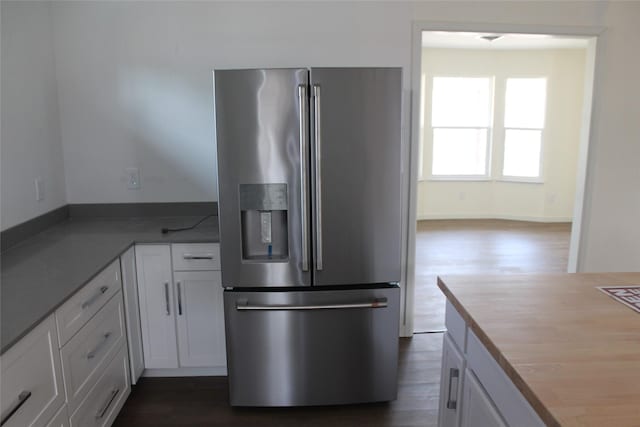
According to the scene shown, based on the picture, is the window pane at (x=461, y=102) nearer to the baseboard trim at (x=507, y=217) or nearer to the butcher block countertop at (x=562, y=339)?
the baseboard trim at (x=507, y=217)

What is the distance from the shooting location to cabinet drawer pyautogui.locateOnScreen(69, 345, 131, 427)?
1877mm

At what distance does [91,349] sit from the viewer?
1958mm

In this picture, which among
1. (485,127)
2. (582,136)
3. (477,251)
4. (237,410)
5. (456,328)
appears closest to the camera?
(456,328)

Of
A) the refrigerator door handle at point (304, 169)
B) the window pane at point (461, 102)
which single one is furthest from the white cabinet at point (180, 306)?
the window pane at point (461, 102)

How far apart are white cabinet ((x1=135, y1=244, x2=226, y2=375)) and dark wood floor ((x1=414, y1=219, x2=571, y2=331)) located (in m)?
1.55

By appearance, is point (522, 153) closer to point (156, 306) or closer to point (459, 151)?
point (459, 151)

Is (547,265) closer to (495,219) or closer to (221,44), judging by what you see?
(495,219)

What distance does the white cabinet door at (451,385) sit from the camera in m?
1.56

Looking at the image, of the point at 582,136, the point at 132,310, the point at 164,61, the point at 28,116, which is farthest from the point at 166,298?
the point at 582,136

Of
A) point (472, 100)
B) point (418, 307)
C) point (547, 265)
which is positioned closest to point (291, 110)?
point (418, 307)

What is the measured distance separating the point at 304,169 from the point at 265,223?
341 millimetres

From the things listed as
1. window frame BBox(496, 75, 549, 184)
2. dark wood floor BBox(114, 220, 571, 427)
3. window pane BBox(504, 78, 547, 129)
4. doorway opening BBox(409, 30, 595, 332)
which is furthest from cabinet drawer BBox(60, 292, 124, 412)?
window pane BBox(504, 78, 547, 129)

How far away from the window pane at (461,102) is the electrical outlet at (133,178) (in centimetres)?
496

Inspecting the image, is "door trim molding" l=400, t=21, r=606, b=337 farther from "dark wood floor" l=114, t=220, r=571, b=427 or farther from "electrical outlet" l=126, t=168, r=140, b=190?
"electrical outlet" l=126, t=168, r=140, b=190
